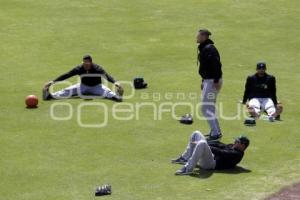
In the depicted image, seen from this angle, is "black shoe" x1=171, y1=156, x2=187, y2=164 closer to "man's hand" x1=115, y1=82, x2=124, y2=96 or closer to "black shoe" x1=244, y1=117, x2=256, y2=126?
"black shoe" x1=244, y1=117, x2=256, y2=126

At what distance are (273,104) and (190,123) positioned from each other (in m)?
3.02

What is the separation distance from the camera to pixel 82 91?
87.2 ft

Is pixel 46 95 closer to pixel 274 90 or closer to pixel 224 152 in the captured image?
pixel 274 90

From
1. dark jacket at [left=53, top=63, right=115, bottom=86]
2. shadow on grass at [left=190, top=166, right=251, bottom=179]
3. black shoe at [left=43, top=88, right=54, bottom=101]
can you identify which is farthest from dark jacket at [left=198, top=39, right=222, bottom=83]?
black shoe at [left=43, top=88, right=54, bottom=101]

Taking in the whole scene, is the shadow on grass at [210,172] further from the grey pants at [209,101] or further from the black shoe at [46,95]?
the black shoe at [46,95]

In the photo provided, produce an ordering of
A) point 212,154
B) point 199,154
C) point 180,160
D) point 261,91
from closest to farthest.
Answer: point 199,154 → point 212,154 → point 180,160 → point 261,91

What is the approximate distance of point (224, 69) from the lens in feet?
99.6

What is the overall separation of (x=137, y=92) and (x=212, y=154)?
8606 mm

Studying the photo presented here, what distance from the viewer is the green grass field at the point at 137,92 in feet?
61.3

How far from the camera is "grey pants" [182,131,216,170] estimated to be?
18.7 metres

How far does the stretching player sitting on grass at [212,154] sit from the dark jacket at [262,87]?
5.96m

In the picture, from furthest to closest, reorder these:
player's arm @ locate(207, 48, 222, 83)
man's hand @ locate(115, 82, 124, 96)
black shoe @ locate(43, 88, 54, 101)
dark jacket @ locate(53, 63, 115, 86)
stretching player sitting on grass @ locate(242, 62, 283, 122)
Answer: dark jacket @ locate(53, 63, 115, 86), black shoe @ locate(43, 88, 54, 101), man's hand @ locate(115, 82, 124, 96), stretching player sitting on grass @ locate(242, 62, 283, 122), player's arm @ locate(207, 48, 222, 83)

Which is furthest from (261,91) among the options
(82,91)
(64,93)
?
(64,93)

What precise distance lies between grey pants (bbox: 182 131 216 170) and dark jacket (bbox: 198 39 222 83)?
2.85m
